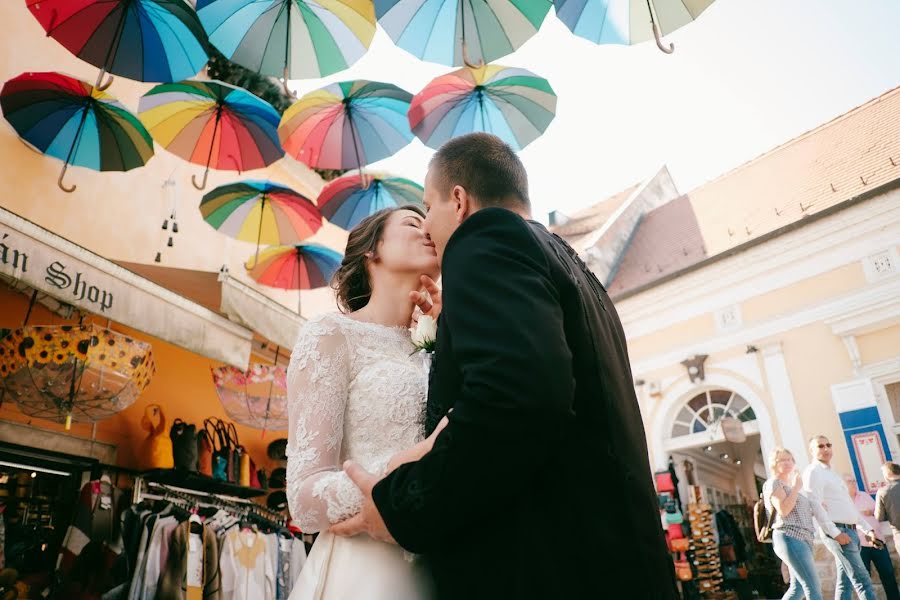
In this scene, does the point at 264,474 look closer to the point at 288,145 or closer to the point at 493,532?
the point at 288,145

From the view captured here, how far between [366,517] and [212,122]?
5415 millimetres

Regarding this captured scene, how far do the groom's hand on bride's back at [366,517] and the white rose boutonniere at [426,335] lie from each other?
0.66 m

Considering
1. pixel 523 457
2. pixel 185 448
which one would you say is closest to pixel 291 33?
pixel 185 448

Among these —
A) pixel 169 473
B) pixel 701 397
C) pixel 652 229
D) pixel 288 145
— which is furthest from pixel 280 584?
pixel 652 229

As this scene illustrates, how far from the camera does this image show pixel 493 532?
3.74ft

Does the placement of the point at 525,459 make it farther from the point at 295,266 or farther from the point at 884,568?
the point at 884,568

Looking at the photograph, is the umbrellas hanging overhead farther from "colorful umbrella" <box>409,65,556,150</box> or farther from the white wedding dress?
the white wedding dress

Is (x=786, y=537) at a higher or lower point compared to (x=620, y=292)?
lower

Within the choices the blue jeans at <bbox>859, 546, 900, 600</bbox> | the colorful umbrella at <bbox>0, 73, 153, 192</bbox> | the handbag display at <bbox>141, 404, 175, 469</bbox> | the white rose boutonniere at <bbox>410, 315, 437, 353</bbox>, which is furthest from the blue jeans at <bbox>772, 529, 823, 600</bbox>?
the colorful umbrella at <bbox>0, 73, 153, 192</bbox>

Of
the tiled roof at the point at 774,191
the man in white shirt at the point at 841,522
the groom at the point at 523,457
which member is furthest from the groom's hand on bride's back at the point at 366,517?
the tiled roof at the point at 774,191

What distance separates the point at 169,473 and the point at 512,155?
5.09 m

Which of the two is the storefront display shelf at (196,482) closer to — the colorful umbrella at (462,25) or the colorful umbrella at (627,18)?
the colorful umbrella at (462,25)

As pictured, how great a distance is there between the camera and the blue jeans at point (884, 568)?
674 cm

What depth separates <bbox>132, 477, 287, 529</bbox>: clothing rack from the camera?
5.58 meters
